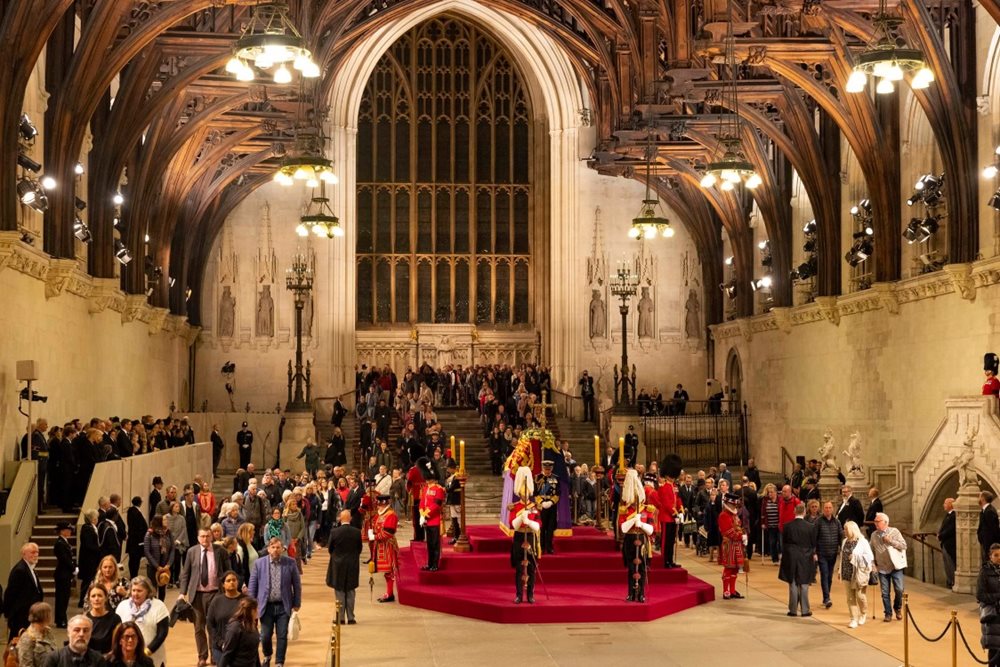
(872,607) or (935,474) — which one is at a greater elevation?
(935,474)

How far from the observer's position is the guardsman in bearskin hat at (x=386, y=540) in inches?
698

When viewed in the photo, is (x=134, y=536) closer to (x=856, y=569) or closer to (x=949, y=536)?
(x=856, y=569)

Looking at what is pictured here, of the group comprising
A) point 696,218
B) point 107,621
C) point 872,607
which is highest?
point 696,218

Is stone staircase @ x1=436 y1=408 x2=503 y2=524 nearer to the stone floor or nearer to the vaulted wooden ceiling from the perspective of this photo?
the vaulted wooden ceiling

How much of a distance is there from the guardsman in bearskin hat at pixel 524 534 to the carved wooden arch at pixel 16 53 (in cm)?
905

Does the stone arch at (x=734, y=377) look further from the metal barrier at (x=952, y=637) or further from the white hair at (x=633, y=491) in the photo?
the metal barrier at (x=952, y=637)

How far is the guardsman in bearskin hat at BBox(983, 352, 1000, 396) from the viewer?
66.2 feet

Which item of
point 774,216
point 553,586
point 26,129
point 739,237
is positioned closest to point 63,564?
point 553,586

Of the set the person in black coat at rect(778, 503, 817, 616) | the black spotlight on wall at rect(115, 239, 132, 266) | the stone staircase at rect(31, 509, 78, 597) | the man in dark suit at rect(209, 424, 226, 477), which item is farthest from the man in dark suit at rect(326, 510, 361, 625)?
the man in dark suit at rect(209, 424, 226, 477)

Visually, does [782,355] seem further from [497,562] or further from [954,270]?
[497,562]

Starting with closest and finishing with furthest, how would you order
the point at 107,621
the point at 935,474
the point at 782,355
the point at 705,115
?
the point at 107,621 → the point at 935,474 → the point at 705,115 → the point at 782,355

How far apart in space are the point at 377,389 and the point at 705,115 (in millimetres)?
11384

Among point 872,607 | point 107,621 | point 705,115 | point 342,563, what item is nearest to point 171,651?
point 342,563

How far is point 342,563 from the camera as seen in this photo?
15734 millimetres
